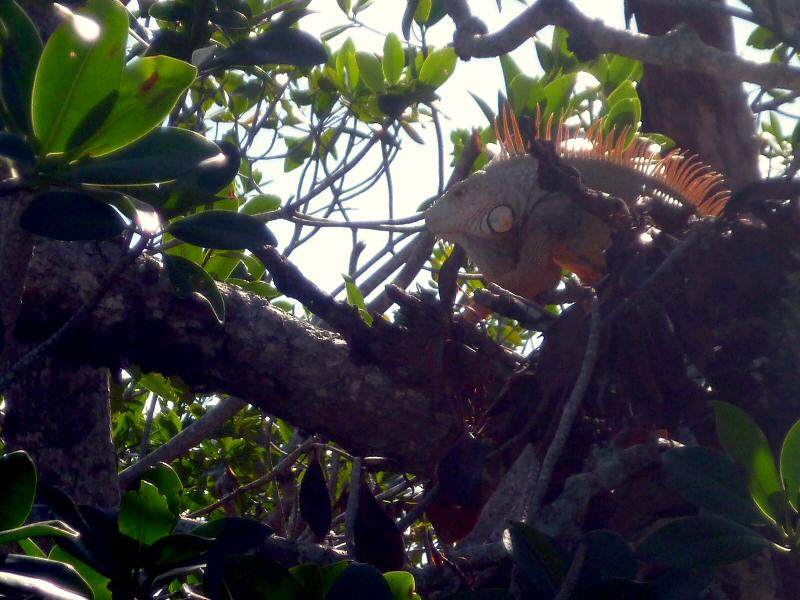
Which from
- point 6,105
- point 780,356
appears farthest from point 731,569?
point 6,105

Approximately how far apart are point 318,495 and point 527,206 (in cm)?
167

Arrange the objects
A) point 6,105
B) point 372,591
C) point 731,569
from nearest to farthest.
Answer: point 372,591 → point 6,105 → point 731,569

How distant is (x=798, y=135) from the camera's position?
3.02 meters

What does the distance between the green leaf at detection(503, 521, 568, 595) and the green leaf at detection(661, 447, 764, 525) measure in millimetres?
180

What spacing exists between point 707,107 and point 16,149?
2357 millimetres

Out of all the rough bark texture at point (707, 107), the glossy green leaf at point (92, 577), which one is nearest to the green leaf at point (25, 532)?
the glossy green leaf at point (92, 577)

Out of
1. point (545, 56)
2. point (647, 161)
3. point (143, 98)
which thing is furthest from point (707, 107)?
point (143, 98)

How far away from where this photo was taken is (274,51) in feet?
4.92

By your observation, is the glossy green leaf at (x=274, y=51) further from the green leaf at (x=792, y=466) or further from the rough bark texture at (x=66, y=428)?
the green leaf at (x=792, y=466)

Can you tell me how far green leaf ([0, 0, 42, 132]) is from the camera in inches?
41.3

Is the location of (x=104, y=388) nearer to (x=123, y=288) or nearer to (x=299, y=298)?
(x=123, y=288)

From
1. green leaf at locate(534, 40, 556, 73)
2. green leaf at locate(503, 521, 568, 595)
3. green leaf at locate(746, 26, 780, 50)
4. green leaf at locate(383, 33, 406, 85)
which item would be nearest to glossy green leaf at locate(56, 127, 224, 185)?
green leaf at locate(503, 521, 568, 595)

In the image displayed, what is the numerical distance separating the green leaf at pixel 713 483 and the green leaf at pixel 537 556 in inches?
7.1

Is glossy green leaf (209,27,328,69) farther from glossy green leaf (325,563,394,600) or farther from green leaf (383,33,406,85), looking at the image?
green leaf (383,33,406,85)
